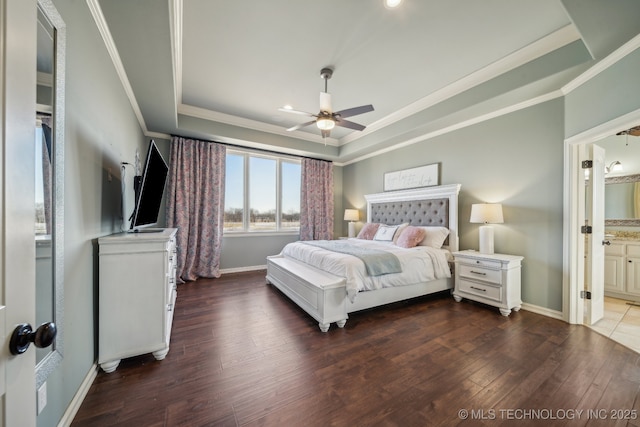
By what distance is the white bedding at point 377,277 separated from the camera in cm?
266

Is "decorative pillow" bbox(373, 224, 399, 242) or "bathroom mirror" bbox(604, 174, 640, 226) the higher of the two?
"bathroom mirror" bbox(604, 174, 640, 226)

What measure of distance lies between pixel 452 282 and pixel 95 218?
4124mm

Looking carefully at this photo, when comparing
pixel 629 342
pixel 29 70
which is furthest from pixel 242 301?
pixel 629 342

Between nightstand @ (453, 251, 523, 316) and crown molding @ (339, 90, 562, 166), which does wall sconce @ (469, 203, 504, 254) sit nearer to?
nightstand @ (453, 251, 523, 316)

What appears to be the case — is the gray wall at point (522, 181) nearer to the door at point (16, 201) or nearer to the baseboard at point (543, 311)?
the baseboard at point (543, 311)

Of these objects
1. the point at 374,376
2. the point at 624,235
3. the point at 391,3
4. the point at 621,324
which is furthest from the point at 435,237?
the point at 391,3

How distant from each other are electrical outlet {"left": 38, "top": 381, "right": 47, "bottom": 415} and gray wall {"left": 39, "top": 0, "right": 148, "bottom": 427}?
0.16 ft

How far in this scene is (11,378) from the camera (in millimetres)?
542

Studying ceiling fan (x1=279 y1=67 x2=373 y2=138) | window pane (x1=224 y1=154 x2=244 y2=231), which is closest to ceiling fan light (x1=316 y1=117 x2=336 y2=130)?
ceiling fan (x1=279 y1=67 x2=373 y2=138)

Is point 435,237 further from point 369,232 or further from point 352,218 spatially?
point 352,218

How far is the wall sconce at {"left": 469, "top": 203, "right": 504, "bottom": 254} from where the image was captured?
309cm

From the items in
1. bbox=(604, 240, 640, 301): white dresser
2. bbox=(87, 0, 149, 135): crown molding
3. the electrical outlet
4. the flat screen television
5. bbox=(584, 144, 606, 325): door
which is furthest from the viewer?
bbox=(604, 240, 640, 301): white dresser

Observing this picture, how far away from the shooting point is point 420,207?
4.20 metres

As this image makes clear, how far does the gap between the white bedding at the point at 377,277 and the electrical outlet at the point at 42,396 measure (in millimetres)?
2130
